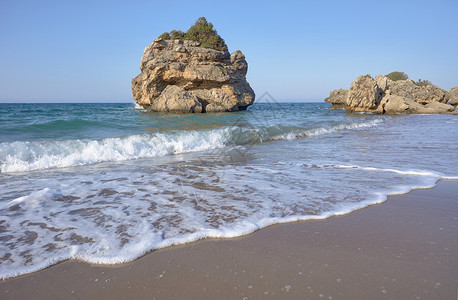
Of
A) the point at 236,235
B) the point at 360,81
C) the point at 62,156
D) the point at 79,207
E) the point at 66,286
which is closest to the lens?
the point at 66,286

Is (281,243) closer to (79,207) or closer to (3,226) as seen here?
(79,207)

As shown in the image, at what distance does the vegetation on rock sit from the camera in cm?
2953

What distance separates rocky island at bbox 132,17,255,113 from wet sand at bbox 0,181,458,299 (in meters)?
22.2

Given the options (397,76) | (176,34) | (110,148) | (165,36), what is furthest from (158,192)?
(397,76)

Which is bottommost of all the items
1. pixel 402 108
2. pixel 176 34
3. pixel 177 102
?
pixel 402 108

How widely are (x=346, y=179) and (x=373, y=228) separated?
1.84 metres

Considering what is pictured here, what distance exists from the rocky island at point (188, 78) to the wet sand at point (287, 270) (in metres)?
22.2

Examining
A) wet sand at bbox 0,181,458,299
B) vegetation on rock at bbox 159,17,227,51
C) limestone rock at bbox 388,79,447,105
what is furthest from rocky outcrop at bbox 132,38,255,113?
wet sand at bbox 0,181,458,299

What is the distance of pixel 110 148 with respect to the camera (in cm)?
688

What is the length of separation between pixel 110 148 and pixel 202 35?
26.4 m

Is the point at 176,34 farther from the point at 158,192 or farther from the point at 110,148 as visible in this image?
the point at 158,192

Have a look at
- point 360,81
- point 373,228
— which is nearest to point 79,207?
point 373,228

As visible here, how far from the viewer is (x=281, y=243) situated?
A: 2.26 m

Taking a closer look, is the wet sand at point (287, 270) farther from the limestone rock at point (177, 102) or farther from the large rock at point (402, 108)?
the large rock at point (402, 108)
